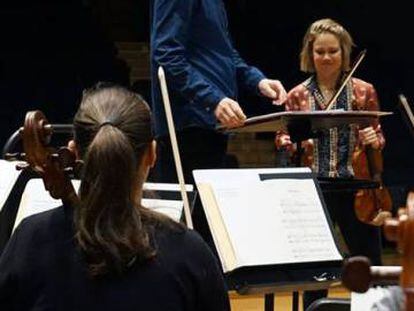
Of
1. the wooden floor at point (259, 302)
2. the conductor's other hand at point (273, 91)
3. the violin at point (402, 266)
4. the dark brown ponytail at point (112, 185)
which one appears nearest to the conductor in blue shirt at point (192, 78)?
the conductor's other hand at point (273, 91)

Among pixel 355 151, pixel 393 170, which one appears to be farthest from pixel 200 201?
pixel 393 170

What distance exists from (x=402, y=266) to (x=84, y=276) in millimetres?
697

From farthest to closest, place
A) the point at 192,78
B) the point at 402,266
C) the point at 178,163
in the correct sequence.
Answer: the point at 192,78, the point at 178,163, the point at 402,266

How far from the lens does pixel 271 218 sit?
2.00 metres

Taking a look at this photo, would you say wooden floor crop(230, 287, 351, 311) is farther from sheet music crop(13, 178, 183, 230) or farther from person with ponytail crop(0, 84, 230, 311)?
person with ponytail crop(0, 84, 230, 311)

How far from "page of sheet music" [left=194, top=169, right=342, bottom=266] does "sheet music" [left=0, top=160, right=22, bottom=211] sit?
1.57ft

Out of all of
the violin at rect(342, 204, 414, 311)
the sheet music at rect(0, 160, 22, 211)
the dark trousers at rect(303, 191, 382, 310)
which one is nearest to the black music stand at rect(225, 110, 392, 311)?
the dark trousers at rect(303, 191, 382, 310)

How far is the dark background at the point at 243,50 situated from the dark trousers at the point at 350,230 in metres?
3.24

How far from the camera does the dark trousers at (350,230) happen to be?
2656 mm

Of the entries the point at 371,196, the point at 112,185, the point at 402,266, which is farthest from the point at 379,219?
the point at 402,266

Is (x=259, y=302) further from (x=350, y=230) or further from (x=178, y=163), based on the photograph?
(x=178, y=163)

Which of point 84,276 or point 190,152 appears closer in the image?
point 84,276

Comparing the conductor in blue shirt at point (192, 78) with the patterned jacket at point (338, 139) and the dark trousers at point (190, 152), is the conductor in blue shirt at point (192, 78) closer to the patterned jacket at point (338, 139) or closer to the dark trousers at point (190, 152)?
the dark trousers at point (190, 152)

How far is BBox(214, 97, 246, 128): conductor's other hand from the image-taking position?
2.12 metres
